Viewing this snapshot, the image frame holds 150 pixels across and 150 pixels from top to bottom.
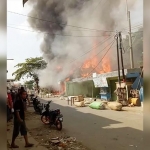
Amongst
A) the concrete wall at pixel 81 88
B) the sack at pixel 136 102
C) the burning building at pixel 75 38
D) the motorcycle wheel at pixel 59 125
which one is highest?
the burning building at pixel 75 38

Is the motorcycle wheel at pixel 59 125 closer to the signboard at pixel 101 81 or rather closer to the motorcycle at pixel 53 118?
the motorcycle at pixel 53 118

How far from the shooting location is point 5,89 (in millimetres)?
1283

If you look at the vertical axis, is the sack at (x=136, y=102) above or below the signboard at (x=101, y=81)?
below

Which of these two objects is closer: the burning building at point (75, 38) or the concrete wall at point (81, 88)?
the concrete wall at point (81, 88)

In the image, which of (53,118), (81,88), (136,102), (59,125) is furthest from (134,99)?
(81,88)

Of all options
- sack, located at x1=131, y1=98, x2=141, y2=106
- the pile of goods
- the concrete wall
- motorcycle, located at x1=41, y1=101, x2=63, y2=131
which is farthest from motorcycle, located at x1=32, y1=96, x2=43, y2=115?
the concrete wall

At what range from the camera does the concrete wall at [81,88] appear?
19859 millimetres

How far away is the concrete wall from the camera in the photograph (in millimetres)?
19859

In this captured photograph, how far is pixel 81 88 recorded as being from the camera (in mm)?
21625

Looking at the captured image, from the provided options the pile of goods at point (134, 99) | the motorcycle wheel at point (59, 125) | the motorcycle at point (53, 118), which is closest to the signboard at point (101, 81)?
the pile of goods at point (134, 99)

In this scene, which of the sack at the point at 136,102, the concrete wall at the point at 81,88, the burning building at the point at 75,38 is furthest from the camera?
the burning building at the point at 75,38

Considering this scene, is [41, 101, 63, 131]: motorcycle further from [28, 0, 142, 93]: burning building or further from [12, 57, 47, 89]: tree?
[28, 0, 142, 93]: burning building

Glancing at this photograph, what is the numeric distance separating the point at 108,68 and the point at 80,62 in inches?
201

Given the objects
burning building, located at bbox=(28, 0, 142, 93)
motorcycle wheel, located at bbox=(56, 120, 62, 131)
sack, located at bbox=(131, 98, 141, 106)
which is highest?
burning building, located at bbox=(28, 0, 142, 93)
